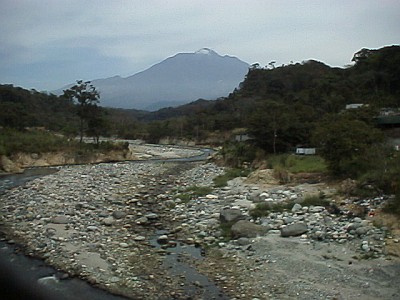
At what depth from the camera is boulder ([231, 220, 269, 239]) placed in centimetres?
1142

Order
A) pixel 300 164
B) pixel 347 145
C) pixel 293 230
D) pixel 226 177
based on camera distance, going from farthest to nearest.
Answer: pixel 226 177, pixel 300 164, pixel 347 145, pixel 293 230

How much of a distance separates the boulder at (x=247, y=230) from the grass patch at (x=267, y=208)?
138cm

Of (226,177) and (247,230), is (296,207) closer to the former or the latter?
(247,230)

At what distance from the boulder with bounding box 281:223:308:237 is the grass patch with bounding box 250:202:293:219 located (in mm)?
1962

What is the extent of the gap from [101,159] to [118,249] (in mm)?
29958

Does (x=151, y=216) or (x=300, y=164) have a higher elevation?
(x=300, y=164)

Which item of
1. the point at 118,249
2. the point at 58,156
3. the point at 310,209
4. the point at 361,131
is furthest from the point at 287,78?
the point at 118,249

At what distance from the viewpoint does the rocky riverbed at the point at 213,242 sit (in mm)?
8259

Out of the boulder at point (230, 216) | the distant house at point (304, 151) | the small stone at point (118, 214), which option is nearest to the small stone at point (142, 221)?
the small stone at point (118, 214)

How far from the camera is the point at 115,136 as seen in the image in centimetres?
7962

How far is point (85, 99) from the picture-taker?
4134 cm

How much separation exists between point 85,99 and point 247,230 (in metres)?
33.7

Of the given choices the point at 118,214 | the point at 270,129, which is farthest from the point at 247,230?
the point at 270,129

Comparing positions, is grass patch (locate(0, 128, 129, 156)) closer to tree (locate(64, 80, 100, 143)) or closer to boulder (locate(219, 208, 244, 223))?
tree (locate(64, 80, 100, 143))
